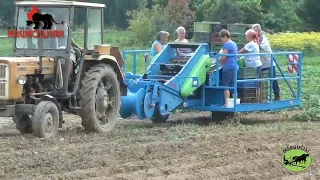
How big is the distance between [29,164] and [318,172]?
3543mm

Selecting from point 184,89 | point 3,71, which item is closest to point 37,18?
point 3,71

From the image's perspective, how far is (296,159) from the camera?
10477 millimetres

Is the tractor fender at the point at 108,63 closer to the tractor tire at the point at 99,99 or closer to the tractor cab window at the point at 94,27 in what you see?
the tractor tire at the point at 99,99

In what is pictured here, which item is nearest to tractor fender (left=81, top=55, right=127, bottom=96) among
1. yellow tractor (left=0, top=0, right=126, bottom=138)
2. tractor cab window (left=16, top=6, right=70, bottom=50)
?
yellow tractor (left=0, top=0, right=126, bottom=138)

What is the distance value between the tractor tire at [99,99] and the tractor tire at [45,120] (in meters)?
0.65

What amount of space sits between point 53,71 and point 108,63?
48.8 inches

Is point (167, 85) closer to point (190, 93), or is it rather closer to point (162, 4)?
point (190, 93)

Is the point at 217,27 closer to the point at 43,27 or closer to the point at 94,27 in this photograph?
the point at 94,27

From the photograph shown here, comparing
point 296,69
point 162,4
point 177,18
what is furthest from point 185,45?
point 162,4

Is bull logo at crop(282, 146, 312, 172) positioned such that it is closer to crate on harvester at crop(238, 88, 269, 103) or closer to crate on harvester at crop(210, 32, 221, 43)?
crate on harvester at crop(238, 88, 269, 103)

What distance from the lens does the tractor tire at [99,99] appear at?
1233 cm

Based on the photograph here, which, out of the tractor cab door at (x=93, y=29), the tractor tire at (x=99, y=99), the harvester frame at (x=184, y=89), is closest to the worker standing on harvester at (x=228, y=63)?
the harvester frame at (x=184, y=89)

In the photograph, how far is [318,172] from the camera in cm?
953

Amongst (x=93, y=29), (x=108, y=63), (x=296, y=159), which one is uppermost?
(x=93, y=29)
